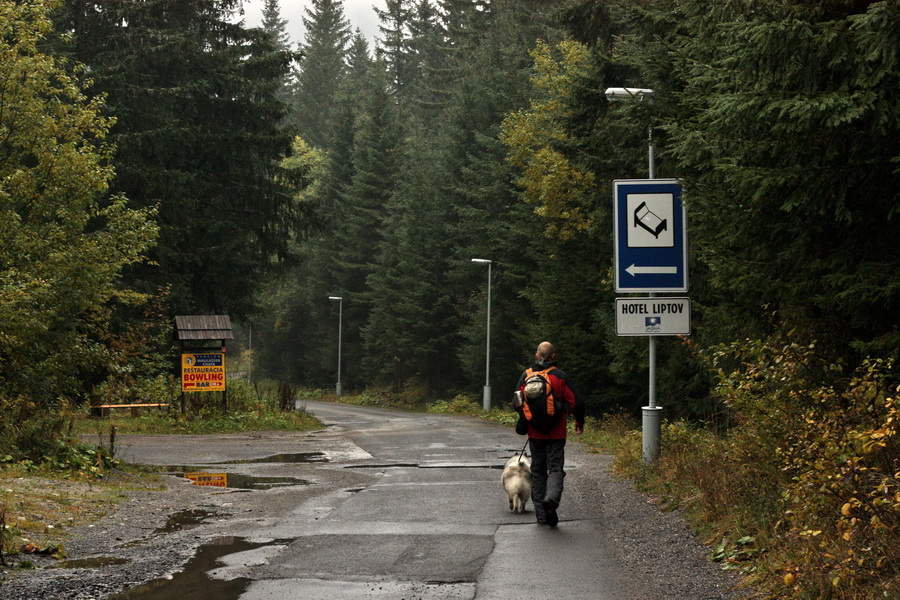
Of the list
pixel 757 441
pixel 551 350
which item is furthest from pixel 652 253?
pixel 757 441

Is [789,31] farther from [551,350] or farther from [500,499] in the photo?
[500,499]

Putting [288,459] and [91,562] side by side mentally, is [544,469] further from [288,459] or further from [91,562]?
[288,459]

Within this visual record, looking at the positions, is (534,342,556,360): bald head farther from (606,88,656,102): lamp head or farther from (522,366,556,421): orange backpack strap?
(606,88,656,102): lamp head

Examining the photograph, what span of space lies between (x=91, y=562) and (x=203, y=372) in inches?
769

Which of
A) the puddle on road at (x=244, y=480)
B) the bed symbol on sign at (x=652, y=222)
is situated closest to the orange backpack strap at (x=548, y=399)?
the bed symbol on sign at (x=652, y=222)

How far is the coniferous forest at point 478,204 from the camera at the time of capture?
848 centimetres

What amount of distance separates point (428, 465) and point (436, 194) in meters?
49.5

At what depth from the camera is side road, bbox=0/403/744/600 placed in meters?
7.03

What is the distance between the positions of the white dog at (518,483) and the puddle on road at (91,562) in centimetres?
424

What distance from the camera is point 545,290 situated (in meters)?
37.4

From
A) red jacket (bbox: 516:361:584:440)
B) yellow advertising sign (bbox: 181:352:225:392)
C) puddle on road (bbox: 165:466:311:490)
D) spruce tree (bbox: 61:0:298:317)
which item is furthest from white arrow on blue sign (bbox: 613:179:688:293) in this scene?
spruce tree (bbox: 61:0:298:317)

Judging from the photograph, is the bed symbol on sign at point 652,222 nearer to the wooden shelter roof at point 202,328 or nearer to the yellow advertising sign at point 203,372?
the wooden shelter roof at point 202,328

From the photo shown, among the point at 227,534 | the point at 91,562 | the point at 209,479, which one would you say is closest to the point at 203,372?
the point at 209,479

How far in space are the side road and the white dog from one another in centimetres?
21
